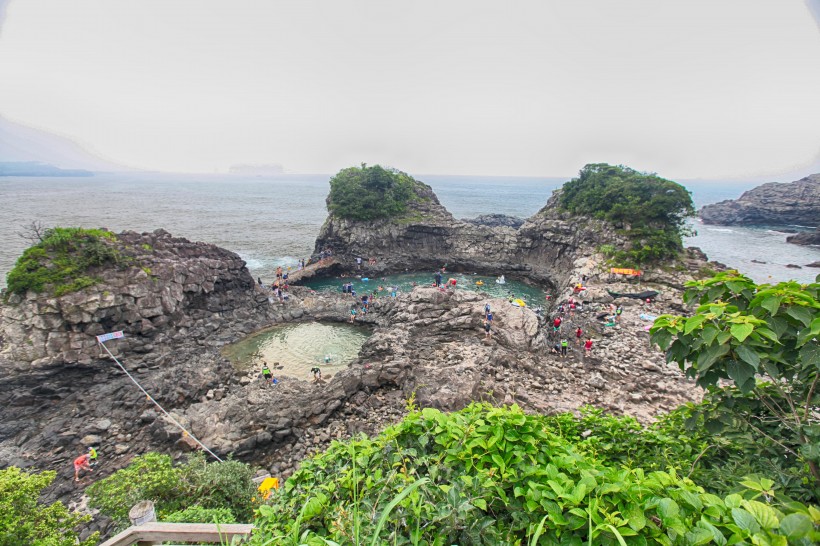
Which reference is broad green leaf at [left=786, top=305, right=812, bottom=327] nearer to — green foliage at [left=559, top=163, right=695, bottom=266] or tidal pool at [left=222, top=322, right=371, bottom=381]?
tidal pool at [left=222, top=322, right=371, bottom=381]

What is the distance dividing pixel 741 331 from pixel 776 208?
10900 centimetres

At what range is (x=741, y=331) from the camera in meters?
3.84

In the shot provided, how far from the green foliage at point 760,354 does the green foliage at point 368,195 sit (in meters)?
41.5

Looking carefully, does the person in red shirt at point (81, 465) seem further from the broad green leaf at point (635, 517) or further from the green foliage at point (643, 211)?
the green foliage at point (643, 211)

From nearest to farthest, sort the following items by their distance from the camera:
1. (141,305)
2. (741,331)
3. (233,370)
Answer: (741,331) < (233,370) < (141,305)

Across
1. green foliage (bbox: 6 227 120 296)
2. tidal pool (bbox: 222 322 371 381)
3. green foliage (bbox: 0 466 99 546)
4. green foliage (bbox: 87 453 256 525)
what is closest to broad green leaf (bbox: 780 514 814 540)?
green foliage (bbox: 87 453 256 525)

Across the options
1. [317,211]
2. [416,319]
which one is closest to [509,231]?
[416,319]

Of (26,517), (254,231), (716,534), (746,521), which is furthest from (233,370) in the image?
(254,231)

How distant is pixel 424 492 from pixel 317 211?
107530mm

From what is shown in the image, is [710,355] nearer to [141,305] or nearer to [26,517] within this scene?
[26,517]

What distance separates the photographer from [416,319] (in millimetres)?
24172

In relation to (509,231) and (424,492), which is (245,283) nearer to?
(424,492)

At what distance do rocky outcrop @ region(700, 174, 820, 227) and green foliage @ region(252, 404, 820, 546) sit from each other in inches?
4109

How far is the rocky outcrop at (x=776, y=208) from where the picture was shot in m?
75.3
